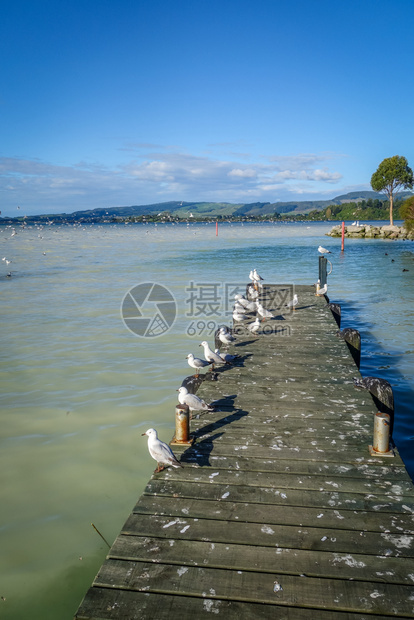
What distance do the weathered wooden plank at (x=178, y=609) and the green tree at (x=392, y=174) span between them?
242 feet

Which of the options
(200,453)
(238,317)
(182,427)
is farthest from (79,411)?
(238,317)

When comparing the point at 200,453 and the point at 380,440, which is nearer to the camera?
the point at 380,440

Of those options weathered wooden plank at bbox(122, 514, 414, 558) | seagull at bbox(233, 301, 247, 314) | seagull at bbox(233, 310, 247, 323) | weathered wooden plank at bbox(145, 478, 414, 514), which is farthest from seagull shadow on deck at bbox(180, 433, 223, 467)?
seagull at bbox(233, 301, 247, 314)

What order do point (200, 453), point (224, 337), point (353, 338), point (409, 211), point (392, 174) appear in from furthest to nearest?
1. point (392, 174)
2. point (409, 211)
3. point (353, 338)
4. point (224, 337)
5. point (200, 453)

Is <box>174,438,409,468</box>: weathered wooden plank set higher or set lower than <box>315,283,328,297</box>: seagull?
lower

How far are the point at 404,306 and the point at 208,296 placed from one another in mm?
8916

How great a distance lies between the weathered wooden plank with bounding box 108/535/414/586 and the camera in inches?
124

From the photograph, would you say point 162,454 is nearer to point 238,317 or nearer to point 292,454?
point 292,454

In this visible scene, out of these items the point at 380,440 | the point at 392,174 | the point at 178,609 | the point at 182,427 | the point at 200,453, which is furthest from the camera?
the point at 392,174

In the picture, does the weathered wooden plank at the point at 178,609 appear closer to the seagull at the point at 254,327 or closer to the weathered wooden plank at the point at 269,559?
the weathered wooden plank at the point at 269,559

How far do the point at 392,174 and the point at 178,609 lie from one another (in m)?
74.1

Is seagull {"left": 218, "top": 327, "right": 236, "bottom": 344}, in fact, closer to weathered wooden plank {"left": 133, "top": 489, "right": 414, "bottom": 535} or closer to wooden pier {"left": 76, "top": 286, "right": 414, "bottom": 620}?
wooden pier {"left": 76, "top": 286, "right": 414, "bottom": 620}

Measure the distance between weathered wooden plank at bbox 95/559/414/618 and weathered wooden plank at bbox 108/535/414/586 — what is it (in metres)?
0.05

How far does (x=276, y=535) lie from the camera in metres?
3.53
